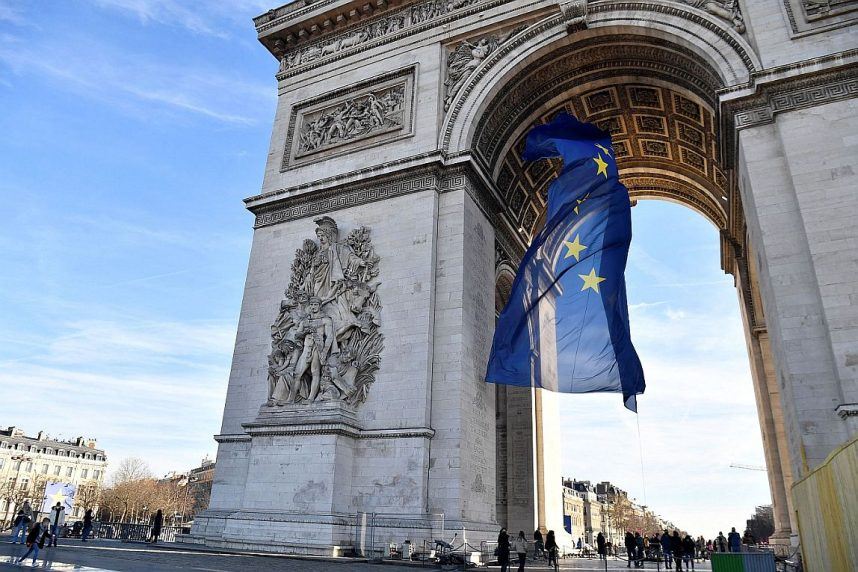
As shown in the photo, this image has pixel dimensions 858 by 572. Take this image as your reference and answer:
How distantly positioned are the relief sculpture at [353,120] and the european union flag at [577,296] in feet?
18.4

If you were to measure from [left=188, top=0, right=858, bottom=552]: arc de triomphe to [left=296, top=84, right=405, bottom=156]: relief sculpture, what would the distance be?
0.26ft

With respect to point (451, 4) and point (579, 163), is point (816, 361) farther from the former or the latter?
point (451, 4)

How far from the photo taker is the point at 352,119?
754 inches

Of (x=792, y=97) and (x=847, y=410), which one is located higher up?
(x=792, y=97)

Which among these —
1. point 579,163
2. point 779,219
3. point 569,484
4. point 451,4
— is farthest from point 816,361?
point 569,484

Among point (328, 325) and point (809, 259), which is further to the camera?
point (328, 325)

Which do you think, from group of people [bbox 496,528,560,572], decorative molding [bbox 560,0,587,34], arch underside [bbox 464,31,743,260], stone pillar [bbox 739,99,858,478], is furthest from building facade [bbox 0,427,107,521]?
stone pillar [bbox 739,99,858,478]

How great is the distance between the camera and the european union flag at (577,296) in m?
12.9

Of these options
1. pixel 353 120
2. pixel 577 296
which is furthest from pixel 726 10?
pixel 353 120

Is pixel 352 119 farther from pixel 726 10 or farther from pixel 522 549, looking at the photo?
pixel 522 549

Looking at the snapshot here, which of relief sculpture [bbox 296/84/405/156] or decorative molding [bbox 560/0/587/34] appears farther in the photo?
relief sculpture [bbox 296/84/405/156]

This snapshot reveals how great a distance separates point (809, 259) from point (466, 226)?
7.94 metres

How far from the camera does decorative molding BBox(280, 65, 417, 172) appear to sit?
18.3m

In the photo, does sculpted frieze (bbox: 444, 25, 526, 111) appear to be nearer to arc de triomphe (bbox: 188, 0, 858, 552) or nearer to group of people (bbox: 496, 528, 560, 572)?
arc de triomphe (bbox: 188, 0, 858, 552)
